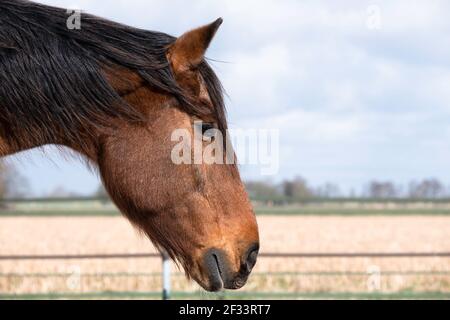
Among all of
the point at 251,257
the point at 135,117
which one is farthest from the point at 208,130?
the point at 251,257

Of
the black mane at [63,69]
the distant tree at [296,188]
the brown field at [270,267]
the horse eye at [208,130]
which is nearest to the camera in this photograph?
the black mane at [63,69]

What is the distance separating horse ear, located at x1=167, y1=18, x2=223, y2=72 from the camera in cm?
285

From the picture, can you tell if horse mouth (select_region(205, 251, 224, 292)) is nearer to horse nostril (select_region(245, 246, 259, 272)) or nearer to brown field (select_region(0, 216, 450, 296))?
horse nostril (select_region(245, 246, 259, 272))

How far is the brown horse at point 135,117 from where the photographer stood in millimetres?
2852

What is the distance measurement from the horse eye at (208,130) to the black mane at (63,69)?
0.20ft

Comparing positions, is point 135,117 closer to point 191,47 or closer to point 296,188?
point 191,47

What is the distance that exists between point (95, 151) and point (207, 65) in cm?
59

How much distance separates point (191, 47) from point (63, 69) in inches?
20.4

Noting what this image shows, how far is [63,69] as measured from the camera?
9.36ft

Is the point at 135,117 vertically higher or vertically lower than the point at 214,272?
higher

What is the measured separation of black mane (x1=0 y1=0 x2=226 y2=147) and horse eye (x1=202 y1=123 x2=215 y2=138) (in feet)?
0.20

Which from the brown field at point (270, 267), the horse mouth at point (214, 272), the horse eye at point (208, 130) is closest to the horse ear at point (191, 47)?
the horse eye at point (208, 130)

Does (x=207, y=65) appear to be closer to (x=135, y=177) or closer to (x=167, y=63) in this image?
(x=167, y=63)

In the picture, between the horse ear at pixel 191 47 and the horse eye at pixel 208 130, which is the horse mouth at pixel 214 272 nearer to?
the horse eye at pixel 208 130
